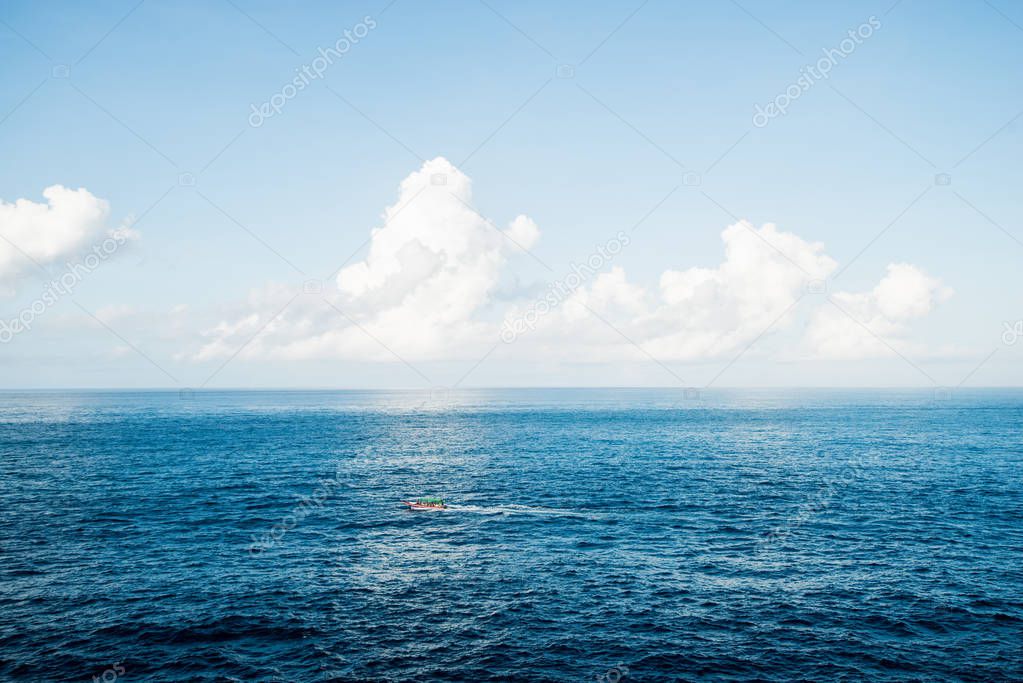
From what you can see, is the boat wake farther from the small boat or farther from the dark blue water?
the small boat

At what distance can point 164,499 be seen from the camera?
76.9 metres

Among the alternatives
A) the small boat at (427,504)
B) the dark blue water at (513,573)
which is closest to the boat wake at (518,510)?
the dark blue water at (513,573)

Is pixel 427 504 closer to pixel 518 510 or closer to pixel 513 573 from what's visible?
pixel 518 510

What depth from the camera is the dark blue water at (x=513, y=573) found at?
119 ft

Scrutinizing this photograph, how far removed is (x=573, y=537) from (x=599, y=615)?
18.3m

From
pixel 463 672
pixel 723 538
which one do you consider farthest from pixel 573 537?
pixel 463 672

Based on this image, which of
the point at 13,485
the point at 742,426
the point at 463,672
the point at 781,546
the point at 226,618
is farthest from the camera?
the point at 742,426

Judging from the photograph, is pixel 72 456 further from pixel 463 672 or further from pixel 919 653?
pixel 919 653

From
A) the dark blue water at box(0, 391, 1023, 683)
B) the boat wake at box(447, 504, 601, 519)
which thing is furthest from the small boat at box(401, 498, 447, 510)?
the dark blue water at box(0, 391, 1023, 683)

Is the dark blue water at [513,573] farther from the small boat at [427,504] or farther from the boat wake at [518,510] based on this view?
the small boat at [427,504]

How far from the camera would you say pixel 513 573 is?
50.3 metres

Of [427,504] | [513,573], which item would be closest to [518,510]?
[427,504]

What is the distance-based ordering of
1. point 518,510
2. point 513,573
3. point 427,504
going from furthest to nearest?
point 427,504
point 518,510
point 513,573

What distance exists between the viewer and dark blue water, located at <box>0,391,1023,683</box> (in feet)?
119
